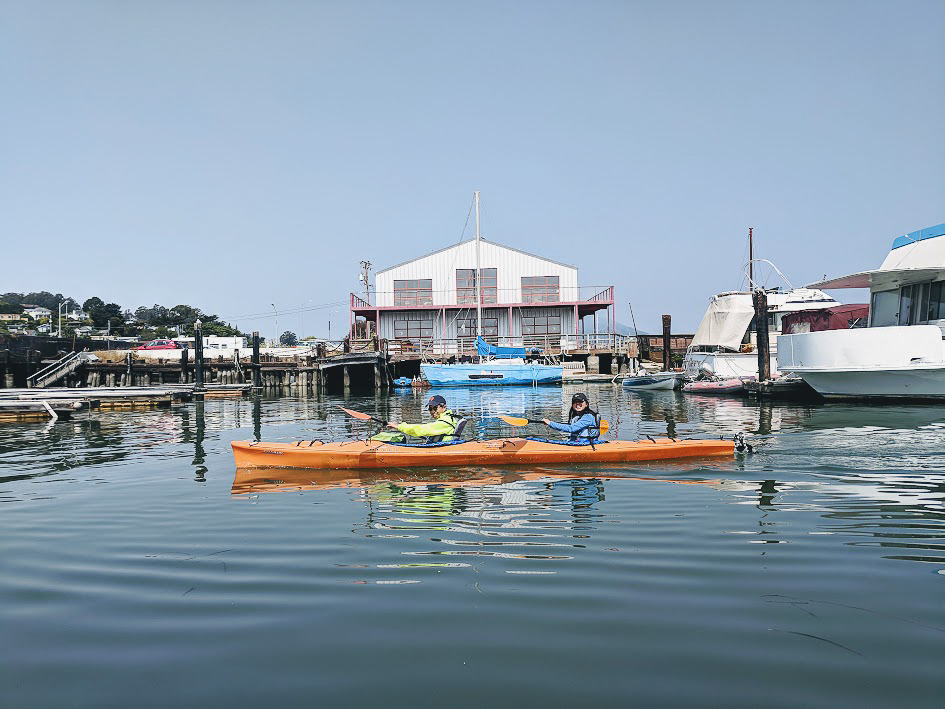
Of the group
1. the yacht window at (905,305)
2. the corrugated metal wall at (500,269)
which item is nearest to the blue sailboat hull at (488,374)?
the corrugated metal wall at (500,269)

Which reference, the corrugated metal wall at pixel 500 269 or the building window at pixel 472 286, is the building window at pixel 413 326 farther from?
the building window at pixel 472 286

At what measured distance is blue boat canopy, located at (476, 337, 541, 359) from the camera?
135 ft

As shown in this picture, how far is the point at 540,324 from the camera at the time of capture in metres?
46.8

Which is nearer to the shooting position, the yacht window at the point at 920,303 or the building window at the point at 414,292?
the yacht window at the point at 920,303

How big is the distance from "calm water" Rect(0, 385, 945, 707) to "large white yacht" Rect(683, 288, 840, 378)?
2178cm

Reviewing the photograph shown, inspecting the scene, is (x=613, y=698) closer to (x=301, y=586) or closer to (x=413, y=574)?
(x=413, y=574)

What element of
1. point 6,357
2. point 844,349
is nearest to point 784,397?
point 844,349

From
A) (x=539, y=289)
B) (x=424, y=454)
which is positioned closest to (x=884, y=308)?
(x=424, y=454)

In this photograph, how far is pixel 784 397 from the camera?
1023 inches

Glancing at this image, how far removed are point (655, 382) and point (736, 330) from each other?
470 centimetres

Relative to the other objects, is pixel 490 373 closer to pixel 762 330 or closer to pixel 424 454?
pixel 762 330

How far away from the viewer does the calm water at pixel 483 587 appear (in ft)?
13.6

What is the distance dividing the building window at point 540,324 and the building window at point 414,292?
6.63m

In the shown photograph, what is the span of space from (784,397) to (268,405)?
69.8 ft
